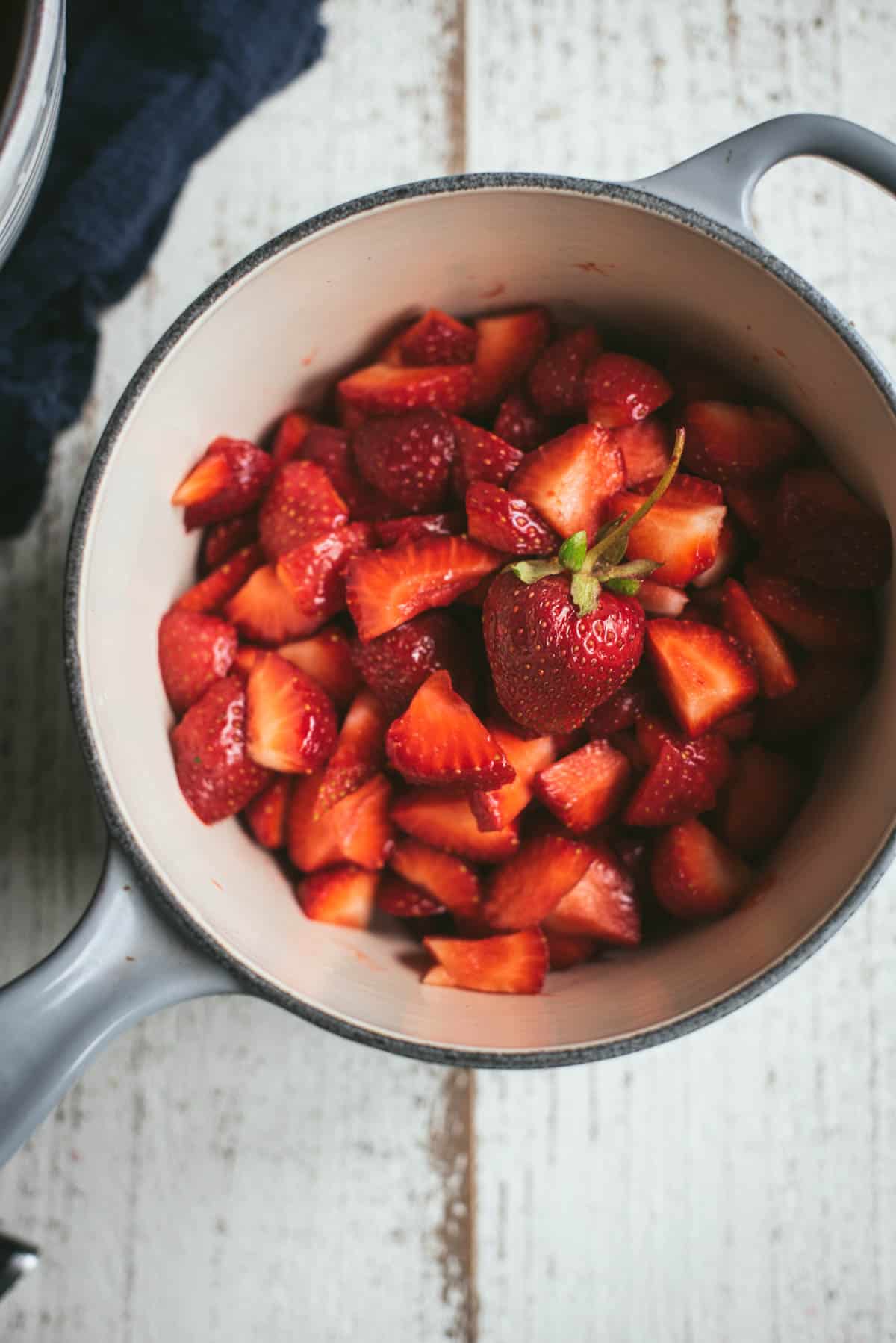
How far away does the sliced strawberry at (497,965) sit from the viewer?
813 millimetres

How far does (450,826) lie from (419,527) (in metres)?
0.21

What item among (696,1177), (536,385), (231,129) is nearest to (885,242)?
(536,385)

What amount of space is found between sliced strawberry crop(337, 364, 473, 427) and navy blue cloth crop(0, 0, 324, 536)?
10.8 inches

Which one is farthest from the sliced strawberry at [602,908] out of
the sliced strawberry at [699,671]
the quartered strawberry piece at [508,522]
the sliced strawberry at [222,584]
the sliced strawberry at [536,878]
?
the sliced strawberry at [222,584]

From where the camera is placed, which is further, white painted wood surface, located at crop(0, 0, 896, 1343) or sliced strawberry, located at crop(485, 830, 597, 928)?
white painted wood surface, located at crop(0, 0, 896, 1343)

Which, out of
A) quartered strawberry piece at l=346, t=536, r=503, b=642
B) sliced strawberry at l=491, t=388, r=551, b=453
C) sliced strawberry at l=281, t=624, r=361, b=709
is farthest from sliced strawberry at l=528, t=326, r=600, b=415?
sliced strawberry at l=281, t=624, r=361, b=709

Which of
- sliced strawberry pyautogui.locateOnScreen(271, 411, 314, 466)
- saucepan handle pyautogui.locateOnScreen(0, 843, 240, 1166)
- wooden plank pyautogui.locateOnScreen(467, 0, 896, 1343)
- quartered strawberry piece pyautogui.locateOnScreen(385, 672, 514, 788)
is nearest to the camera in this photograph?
saucepan handle pyautogui.locateOnScreen(0, 843, 240, 1166)

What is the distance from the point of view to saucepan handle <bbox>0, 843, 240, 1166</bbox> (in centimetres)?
65

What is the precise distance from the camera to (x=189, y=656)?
2.75ft

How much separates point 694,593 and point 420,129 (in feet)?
1.67

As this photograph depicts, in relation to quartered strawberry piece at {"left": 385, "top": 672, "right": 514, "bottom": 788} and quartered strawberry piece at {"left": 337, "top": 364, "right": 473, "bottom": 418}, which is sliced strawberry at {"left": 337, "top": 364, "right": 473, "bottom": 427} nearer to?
quartered strawberry piece at {"left": 337, "top": 364, "right": 473, "bottom": 418}

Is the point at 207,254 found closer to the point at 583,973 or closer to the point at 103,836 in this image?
the point at 103,836

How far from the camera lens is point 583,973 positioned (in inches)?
32.7

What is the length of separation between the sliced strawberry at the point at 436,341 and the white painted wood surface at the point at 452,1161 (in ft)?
0.93
